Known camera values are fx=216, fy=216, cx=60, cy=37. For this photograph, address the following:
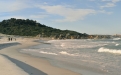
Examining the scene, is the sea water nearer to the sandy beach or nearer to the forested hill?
the sandy beach

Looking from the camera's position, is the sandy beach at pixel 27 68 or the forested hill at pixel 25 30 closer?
the sandy beach at pixel 27 68

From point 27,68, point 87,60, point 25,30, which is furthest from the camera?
point 25,30

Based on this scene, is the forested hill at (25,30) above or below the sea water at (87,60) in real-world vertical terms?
above

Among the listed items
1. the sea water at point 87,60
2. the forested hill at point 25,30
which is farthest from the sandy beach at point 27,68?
the forested hill at point 25,30

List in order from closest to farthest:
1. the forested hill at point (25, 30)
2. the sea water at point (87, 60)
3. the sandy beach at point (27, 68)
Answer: the sandy beach at point (27, 68), the sea water at point (87, 60), the forested hill at point (25, 30)

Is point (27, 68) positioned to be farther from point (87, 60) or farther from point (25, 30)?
point (25, 30)

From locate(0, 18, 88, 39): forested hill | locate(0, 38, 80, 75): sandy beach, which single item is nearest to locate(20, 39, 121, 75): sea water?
locate(0, 38, 80, 75): sandy beach

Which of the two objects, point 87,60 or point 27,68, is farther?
point 87,60

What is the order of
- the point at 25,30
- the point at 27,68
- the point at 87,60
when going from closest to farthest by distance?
the point at 27,68
the point at 87,60
the point at 25,30

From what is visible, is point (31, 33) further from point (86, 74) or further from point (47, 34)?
point (86, 74)

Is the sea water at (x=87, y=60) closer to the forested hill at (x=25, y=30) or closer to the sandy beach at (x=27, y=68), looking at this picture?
the sandy beach at (x=27, y=68)

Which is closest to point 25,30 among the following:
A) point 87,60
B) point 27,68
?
point 87,60

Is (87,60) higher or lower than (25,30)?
lower

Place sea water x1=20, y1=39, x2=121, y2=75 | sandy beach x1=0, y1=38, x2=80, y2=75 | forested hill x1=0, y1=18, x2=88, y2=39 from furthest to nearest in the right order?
forested hill x1=0, y1=18, x2=88, y2=39 < sea water x1=20, y1=39, x2=121, y2=75 < sandy beach x1=0, y1=38, x2=80, y2=75
